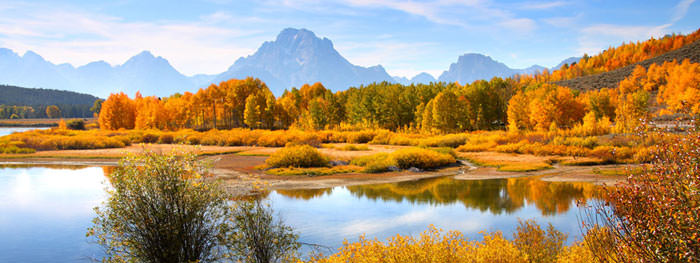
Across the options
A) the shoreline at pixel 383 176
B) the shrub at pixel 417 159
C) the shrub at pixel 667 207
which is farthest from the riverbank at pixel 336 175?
Answer: the shrub at pixel 667 207

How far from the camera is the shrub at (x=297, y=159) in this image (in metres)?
29.2

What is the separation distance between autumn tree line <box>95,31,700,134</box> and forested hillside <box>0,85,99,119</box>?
8603cm

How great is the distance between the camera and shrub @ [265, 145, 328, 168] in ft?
95.8

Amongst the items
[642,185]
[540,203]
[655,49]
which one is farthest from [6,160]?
[655,49]

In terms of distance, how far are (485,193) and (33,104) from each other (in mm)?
208963

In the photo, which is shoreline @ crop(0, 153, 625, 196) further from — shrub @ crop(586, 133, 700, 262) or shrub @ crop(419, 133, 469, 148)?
shrub @ crop(586, 133, 700, 262)

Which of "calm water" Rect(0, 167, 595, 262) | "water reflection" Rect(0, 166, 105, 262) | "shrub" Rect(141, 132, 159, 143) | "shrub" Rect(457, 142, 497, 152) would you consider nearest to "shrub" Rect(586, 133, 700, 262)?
"calm water" Rect(0, 167, 595, 262)

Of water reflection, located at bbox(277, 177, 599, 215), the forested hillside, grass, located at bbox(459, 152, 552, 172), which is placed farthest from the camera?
the forested hillside

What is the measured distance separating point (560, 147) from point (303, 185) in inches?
865

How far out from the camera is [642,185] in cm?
491

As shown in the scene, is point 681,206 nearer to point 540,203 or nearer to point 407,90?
point 540,203

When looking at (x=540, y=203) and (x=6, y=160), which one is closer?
(x=540, y=203)

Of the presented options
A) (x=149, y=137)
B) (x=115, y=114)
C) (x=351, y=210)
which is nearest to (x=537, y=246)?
(x=351, y=210)

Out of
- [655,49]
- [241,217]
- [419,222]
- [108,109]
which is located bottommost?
[419,222]
